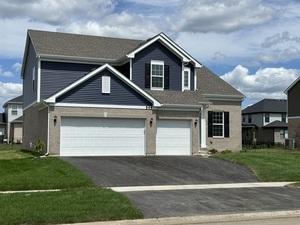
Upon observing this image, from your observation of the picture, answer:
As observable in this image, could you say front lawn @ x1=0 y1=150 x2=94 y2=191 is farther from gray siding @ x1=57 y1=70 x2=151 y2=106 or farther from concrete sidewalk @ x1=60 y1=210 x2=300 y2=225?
concrete sidewalk @ x1=60 y1=210 x2=300 y2=225

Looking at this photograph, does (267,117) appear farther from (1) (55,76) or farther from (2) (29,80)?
(1) (55,76)

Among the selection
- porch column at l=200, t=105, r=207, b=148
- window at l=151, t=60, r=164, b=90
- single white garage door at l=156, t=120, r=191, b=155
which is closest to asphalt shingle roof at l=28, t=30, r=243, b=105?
window at l=151, t=60, r=164, b=90

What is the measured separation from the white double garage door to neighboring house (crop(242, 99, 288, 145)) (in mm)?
43551

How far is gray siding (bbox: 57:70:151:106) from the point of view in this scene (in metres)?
27.3

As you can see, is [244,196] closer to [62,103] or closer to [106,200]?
[106,200]

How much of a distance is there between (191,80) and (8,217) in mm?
23512

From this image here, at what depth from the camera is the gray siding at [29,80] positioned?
33.3 meters

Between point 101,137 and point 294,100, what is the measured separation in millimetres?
28316

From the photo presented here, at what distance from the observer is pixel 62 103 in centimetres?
2703

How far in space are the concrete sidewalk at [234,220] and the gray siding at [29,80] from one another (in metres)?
21.5

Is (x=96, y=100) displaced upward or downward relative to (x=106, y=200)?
upward

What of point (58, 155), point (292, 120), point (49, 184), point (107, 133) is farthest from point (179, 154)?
point (292, 120)

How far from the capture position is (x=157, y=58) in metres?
32.1

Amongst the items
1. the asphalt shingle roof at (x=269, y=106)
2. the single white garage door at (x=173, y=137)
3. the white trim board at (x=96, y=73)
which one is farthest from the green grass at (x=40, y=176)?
the asphalt shingle roof at (x=269, y=106)
